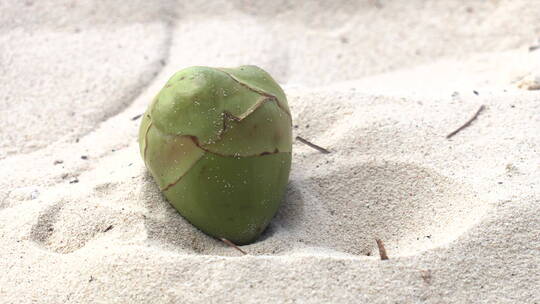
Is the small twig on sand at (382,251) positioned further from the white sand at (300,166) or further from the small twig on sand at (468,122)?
the small twig on sand at (468,122)

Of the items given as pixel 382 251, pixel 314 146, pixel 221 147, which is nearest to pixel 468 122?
pixel 314 146

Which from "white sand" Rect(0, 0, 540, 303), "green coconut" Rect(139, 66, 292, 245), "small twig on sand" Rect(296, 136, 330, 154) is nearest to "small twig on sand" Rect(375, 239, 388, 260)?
"white sand" Rect(0, 0, 540, 303)

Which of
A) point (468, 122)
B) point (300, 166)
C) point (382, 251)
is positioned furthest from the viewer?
point (468, 122)

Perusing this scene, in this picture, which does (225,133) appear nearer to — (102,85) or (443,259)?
(443,259)

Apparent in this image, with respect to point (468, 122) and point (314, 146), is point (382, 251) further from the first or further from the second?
point (468, 122)

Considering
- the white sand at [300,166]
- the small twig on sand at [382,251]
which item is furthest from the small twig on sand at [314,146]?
the small twig on sand at [382,251]
